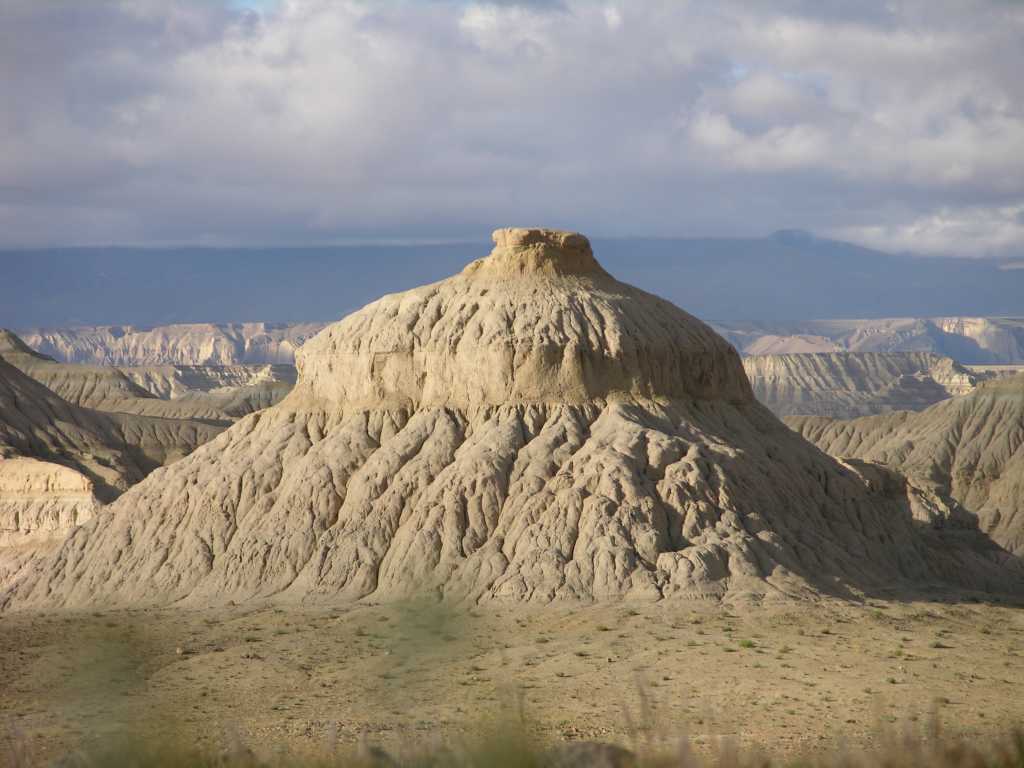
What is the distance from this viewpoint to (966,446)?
12581 cm

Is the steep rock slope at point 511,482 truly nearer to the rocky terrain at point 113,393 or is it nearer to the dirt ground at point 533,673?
the dirt ground at point 533,673

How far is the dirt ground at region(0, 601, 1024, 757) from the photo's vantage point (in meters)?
27.5

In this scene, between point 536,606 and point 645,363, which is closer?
point 536,606

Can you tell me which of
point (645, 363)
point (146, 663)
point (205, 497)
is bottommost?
point (146, 663)

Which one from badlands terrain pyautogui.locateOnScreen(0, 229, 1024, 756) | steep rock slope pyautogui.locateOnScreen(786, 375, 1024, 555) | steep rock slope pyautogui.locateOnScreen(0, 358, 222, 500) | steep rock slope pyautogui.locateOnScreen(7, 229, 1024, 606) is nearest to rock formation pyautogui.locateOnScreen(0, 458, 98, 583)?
steep rock slope pyautogui.locateOnScreen(0, 358, 222, 500)

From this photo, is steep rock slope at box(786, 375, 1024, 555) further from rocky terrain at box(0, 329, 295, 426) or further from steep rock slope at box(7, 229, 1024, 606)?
steep rock slope at box(7, 229, 1024, 606)

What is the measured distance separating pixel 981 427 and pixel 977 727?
106m

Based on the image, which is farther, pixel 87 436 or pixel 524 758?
pixel 87 436

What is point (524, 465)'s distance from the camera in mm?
43125

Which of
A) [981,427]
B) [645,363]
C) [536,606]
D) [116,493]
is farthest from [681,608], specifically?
[981,427]

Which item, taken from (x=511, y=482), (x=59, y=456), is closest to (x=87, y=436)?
(x=59, y=456)

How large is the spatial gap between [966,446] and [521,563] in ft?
307

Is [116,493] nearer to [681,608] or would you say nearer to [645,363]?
[645,363]

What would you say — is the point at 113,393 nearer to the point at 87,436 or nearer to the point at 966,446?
the point at 87,436
